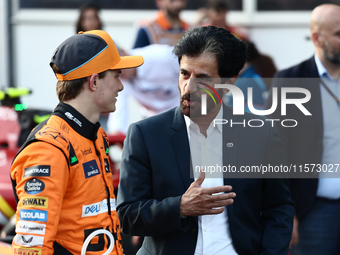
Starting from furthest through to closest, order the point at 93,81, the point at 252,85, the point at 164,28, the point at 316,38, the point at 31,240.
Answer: the point at 164,28, the point at 252,85, the point at 316,38, the point at 93,81, the point at 31,240

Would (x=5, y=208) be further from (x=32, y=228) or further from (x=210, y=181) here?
(x=32, y=228)

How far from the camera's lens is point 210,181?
2230 millimetres

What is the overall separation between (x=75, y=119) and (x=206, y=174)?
0.65 meters

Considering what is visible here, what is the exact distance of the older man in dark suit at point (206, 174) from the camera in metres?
2.13

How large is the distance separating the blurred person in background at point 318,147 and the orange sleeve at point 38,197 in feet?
6.23

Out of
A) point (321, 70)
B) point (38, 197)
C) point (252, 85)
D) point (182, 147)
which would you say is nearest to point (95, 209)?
point (38, 197)

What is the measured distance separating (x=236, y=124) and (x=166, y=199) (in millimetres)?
524

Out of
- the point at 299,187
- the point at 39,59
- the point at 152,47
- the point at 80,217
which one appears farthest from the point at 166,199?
the point at 39,59

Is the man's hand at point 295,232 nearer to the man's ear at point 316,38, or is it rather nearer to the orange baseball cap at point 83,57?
the man's ear at point 316,38

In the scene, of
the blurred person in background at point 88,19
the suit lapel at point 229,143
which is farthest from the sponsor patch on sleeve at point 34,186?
the blurred person in background at point 88,19

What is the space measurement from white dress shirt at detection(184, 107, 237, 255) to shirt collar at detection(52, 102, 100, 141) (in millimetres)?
497

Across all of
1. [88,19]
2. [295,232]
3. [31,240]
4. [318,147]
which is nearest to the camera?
[31,240]

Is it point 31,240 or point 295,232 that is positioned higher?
point 31,240

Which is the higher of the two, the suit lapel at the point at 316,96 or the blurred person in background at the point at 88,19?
the blurred person in background at the point at 88,19
